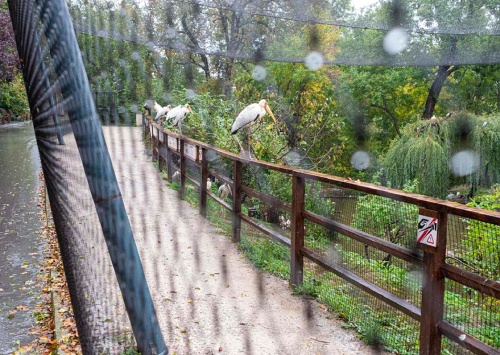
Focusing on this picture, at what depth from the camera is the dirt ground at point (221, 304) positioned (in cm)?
241

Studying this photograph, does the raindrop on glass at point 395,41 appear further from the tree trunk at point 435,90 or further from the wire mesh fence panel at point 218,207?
the tree trunk at point 435,90

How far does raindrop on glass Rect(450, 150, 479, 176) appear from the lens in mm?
12516

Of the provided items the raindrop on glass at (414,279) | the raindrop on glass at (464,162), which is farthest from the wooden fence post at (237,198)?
the raindrop on glass at (464,162)

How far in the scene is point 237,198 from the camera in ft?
13.8

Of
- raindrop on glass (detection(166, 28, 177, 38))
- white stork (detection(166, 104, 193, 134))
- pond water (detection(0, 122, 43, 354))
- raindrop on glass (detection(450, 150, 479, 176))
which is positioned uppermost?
raindrop on glass (detection(166, 28, 177, 38))

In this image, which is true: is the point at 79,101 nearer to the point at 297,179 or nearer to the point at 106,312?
the point at 106,312

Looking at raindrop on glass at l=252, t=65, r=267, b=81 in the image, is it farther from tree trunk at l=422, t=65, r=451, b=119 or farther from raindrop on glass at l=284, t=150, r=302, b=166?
tree trunk at l=422, t=65, r=451, b=119

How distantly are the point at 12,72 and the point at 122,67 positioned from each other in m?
13.1

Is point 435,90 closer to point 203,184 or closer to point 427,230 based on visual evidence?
point 203,184

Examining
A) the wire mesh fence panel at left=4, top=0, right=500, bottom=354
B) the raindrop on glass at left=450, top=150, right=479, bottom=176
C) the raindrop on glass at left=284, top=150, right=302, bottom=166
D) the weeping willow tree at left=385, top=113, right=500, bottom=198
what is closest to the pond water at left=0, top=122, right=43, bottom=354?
the wire mesh fence panel at left=4, top=0, right=500, bottom=354

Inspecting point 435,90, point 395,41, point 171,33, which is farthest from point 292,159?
point 435,90

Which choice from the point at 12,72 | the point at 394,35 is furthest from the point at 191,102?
the point at 12,72

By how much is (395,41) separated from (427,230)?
6111mm

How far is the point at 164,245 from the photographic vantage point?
4.08 metres
